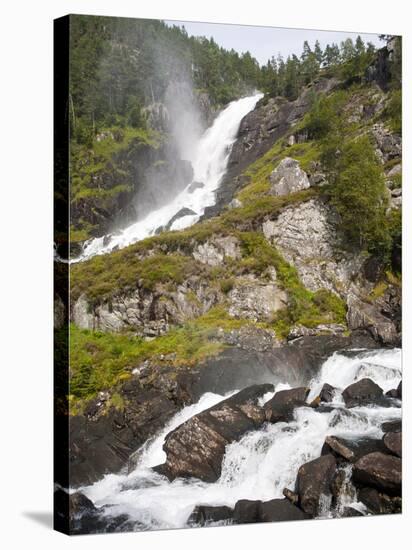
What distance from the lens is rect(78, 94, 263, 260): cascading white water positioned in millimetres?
11916

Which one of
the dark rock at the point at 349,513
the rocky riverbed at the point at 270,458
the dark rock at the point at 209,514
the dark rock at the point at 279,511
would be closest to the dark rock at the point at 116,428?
the rocky riverbed at the point at 270,458

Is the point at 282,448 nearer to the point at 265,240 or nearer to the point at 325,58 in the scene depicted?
the point at 265,240

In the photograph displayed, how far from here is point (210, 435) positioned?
1178cm

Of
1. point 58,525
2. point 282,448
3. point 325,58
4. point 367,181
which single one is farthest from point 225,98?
point 58,525

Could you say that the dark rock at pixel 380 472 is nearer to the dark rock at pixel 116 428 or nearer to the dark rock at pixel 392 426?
the dark rock at pixel 392 426

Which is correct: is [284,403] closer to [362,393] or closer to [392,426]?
[362,393]

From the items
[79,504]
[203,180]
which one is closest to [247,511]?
[79,504]

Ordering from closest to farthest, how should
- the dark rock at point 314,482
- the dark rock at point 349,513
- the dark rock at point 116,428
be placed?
1. the dark rock at point 116,428
2. the dark rock at point 314,482
3. the dark rock at point 349,513

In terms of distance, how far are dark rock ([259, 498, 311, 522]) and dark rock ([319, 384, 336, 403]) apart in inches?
61.4

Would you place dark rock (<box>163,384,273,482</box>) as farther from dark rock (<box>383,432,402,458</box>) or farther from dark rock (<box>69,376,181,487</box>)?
dark rock (<box>383,432,402,458</box>)

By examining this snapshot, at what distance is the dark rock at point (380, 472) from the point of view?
12.1 m

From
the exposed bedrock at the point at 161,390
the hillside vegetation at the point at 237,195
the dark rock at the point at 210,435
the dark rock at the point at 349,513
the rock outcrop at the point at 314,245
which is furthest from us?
the rock outcrop at the point at 314,245

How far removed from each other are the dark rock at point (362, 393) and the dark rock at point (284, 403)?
673 mm

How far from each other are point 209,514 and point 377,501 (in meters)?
2.49
